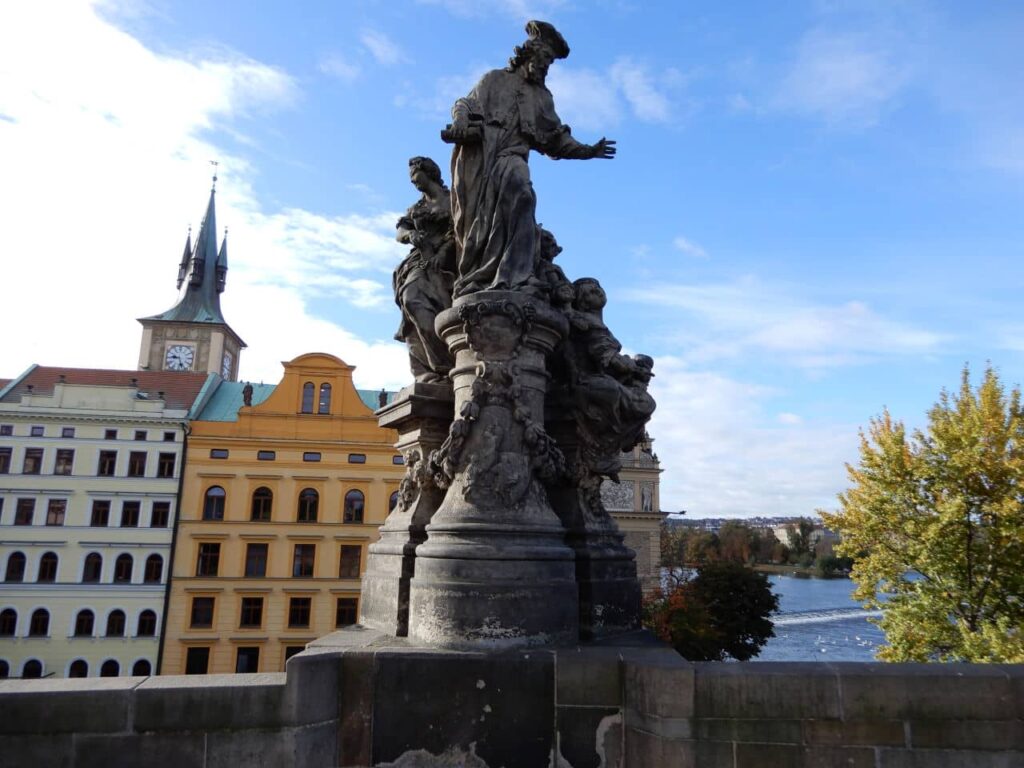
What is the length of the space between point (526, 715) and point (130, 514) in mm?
34649

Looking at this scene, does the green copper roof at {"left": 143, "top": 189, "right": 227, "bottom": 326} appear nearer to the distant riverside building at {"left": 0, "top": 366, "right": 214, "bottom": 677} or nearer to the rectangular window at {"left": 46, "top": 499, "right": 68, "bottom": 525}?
the distant riverside building at {"left": 0, "top": 366, "right": 214, "bottom": 677}

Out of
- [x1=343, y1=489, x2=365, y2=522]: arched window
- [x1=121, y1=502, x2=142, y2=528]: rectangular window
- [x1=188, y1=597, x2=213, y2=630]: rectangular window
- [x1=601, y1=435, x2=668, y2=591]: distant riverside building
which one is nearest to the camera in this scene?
[x1=188, y1=597, x2=213, y2=630]: rectangular window

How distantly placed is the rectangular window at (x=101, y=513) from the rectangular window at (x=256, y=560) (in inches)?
275

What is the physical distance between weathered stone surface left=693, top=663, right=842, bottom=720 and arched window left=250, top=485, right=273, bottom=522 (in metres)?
32.3

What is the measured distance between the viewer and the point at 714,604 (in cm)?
2694

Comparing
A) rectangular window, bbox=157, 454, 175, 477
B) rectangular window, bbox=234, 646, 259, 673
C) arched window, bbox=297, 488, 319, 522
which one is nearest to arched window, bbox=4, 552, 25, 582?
rectangular window, bbox=157, 454, 175, 477

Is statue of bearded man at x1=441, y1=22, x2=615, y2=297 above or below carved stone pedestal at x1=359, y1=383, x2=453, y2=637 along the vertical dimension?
above

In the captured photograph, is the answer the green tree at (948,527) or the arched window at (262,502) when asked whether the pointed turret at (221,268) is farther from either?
the green tree at (948,527)

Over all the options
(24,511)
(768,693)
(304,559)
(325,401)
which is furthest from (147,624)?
(768,693)

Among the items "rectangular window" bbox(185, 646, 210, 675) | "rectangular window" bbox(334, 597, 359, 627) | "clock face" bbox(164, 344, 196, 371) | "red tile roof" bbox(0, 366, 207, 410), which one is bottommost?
"rectangular window" bbox(185, 646, 210, 675)

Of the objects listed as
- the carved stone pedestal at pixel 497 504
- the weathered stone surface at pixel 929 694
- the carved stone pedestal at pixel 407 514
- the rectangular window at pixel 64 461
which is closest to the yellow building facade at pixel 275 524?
the rectangular window at pixel 64 461

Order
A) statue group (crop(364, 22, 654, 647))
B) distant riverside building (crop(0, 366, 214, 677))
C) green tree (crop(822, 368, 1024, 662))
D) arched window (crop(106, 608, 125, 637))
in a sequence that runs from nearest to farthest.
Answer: statue group (crop(364, 22, 654, 647)) < green tree (crop(822, 368, 1024, 662)) < distant riverside building (crop(0, 366, 214, 677)) < arched window (crop(106, 608, 125, 637))

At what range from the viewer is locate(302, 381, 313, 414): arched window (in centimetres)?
3400

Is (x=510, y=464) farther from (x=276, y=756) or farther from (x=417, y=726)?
(x=276, y=756)
